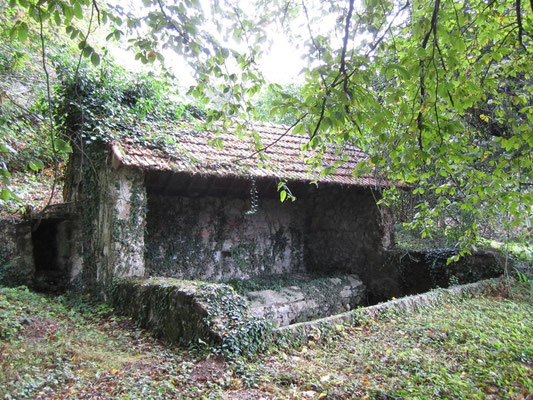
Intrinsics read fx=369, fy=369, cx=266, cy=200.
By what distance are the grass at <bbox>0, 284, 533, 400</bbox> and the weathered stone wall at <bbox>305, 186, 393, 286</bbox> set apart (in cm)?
290

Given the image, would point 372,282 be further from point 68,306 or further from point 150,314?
point 68,306

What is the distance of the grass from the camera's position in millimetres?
3248

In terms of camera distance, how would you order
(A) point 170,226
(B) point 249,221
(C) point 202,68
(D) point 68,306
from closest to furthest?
(C) point 202,68 → (D) point 68,306 → (A) point 170,226 → (B) point 249,221

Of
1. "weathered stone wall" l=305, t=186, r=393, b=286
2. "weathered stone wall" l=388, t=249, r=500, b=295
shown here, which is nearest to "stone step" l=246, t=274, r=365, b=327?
"weathered stone wall" l=305, t=186, r=393, b=286

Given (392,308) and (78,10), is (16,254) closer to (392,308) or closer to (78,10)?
(78,10)

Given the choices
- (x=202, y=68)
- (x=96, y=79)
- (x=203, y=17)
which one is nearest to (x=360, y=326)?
(x=202, y=68)

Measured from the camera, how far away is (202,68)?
3693 mm

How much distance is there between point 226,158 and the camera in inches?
265

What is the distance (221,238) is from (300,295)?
1982 mm

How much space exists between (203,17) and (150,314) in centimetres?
366

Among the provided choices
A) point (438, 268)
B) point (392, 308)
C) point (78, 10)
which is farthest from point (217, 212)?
point (78, 10)

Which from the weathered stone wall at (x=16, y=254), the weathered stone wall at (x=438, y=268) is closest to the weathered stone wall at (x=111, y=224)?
the weathered stone wall at (x=16, y=254)

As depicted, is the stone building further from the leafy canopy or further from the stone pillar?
the leafy canopy

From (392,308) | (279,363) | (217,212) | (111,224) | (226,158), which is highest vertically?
(226,158)
